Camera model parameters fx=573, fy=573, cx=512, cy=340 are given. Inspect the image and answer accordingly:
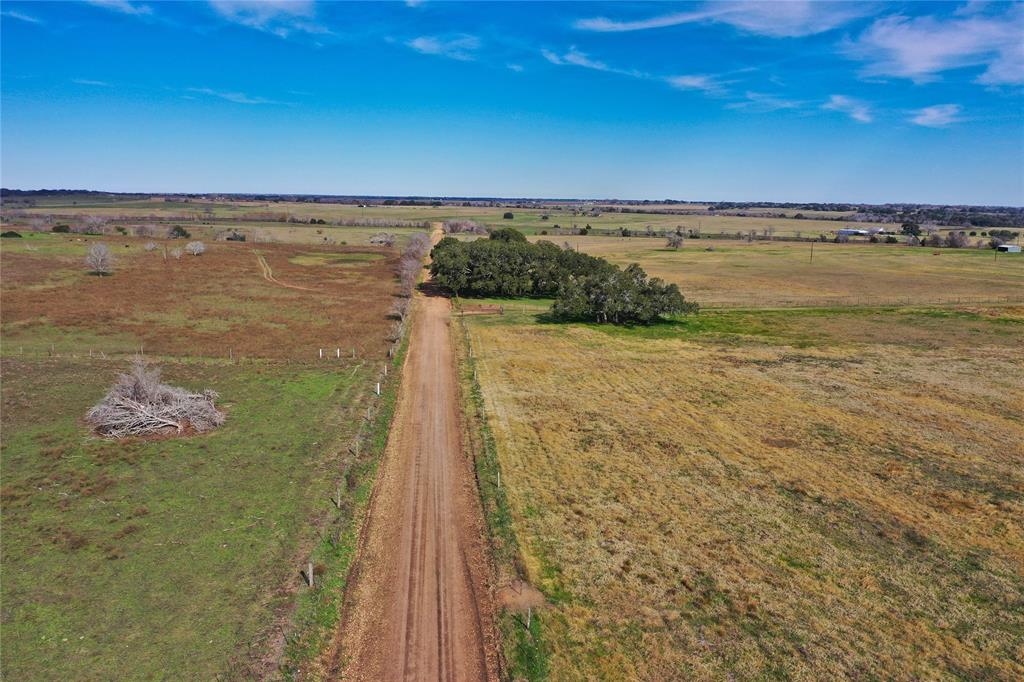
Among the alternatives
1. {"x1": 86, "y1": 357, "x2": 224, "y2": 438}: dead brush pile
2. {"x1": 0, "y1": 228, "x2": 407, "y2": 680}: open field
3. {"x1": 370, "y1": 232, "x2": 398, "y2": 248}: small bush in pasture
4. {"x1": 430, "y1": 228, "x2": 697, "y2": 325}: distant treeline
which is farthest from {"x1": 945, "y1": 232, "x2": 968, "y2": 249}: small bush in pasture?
{"x1": 86, "y1": 357, "x2": 224, "y2": 438}: dead brush pile

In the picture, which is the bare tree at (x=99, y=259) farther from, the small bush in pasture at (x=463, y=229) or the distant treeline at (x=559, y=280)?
the small bush in pasture at (x=463, y=229)

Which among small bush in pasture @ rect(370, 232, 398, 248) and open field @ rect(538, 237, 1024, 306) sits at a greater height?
small bush in pasture @ rect(370, 232, 398, 248)

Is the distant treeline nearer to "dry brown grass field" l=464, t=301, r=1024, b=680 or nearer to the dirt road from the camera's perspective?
"dry brown grass field" l=464, t=301, r=1024, b=680

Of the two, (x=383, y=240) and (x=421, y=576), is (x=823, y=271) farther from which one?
(x=421, y=576)

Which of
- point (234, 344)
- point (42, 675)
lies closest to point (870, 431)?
point (42, 675)

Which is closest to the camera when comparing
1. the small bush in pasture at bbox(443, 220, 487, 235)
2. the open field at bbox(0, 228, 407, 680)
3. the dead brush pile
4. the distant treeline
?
the open field at bbox(0, 228, 407, 680)

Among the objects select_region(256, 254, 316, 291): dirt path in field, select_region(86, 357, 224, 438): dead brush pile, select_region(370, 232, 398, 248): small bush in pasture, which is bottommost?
select_region(86, 357, 224, 438): dead brush pile

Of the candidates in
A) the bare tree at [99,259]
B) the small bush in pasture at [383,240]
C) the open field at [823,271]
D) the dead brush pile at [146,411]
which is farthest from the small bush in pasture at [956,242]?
the bare tree at [99,259]

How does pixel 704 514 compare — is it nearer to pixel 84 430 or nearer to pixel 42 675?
pixel 42 675

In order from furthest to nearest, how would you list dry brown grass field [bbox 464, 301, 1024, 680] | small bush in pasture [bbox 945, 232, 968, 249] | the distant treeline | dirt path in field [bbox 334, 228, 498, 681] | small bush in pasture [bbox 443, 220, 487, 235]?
small bush in pasture [bbox 443, 220, 487, 235] → small bush in pasture [bbox 945, 232, 968, 249] → the distant treeline → dry brown grass field [bbox 464, 301, 1024, 680] → dirt path in field [bbox 334, 228, 498, 681]
